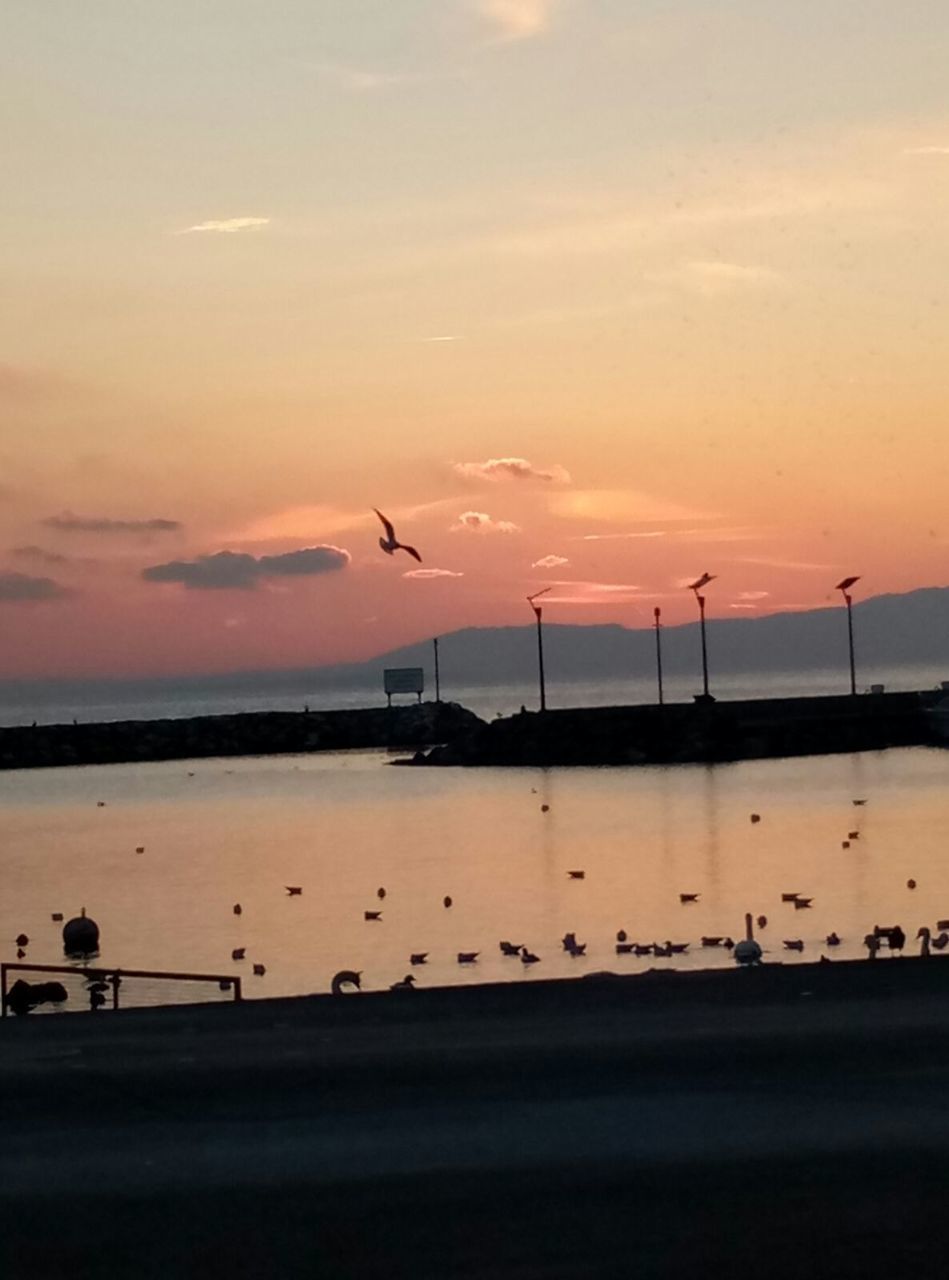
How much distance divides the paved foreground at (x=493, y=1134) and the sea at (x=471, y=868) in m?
8.83

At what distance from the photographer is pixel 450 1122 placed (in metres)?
9.44

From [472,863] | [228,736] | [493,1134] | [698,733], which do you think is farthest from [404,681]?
[493,1134]

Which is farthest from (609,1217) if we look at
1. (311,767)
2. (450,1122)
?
(311,767)

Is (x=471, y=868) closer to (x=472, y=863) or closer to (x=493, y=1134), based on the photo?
(x=472, y=863)

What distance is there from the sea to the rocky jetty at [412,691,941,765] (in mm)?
2166

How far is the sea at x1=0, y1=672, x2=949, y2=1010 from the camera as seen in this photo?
43062 mm

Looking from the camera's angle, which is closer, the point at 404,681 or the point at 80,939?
the point at 80,939

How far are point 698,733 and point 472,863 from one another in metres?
49.5

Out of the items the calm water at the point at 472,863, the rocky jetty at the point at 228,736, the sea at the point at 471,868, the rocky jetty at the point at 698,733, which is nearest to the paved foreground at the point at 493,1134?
the sea at the point at 471,868

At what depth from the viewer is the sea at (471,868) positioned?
4306 centimetres

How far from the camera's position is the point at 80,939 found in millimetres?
45719

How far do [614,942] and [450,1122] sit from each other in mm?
34346

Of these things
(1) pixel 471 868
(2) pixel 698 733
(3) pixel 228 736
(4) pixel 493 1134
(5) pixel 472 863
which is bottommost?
(4) pixel 493 1134

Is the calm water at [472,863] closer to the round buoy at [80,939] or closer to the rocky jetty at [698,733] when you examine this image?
the round buoy at [80,939]
